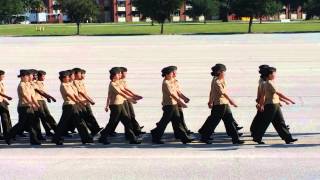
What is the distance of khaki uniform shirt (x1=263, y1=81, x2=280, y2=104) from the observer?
917 cm

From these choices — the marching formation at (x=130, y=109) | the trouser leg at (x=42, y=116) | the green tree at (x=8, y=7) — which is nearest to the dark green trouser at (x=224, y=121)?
the marching formation at (x=130, y=109)

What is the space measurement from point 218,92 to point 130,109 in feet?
5.68

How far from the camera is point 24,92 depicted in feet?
31.2

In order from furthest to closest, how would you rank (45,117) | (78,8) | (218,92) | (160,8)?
(78,8), (160,8), (45,117), (218,92)

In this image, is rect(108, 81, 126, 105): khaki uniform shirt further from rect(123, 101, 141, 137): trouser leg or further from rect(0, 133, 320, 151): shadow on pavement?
rect(0, 133, 320, 151): shadow on pavement

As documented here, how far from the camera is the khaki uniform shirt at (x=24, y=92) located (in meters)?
9.52

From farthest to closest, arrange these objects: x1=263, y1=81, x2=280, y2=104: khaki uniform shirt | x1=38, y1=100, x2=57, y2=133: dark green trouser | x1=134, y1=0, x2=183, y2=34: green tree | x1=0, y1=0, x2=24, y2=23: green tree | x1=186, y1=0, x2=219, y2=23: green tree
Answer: x1=186, y1=0, x2=219, y2=23: green tree, x1=0, y1=0, x2=24, y2=23: green tree, x1=134, y1=0, x2=183, y2=34: green tree, x1=38, y1=100, x2=57, y2=133: dark green trouser, x1=263, y1=81, x2=280, y2=104: khaki uniform shirt

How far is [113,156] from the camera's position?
874cm

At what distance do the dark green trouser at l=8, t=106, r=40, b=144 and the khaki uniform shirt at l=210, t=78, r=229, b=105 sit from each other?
3.13m

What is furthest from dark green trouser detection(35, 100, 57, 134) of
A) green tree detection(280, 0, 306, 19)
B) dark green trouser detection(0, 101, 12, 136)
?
green tree detection(280, 0, 306, 19)

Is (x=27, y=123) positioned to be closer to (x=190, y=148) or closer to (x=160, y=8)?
(x=190, y=148)

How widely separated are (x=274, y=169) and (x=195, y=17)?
367 feet

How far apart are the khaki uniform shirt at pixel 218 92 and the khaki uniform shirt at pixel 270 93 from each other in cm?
66

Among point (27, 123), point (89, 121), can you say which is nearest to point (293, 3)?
point (89, 121)
